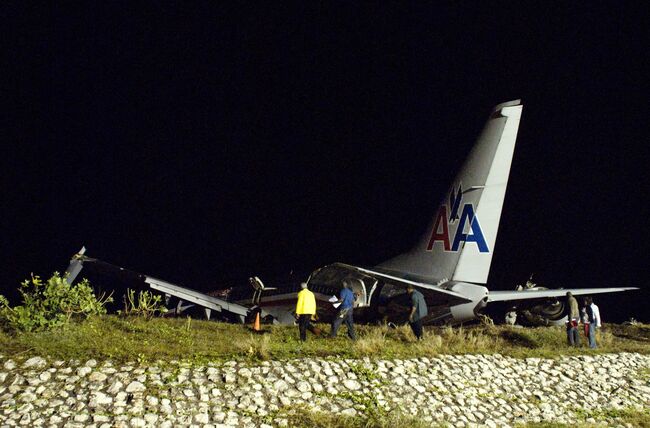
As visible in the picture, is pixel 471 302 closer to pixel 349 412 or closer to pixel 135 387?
pixel 349 412

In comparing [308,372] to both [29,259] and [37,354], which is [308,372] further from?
[29,259]

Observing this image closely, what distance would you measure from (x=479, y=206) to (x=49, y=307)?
35.6 feet

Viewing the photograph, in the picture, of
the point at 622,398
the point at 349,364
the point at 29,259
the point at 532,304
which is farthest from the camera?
the point at 29,259

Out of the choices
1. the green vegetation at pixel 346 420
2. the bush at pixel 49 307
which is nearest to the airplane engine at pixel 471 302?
the green vegetation at pixel 346 420

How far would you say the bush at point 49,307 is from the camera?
1029cm

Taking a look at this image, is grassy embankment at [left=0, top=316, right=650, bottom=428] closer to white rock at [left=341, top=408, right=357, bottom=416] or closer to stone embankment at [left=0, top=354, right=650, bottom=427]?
white rock at [left=341, top=408, right=357, bottom=416]

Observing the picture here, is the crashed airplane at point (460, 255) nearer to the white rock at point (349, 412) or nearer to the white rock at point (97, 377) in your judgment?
the white rock at point (97, 377)

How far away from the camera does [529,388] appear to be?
1077 cm

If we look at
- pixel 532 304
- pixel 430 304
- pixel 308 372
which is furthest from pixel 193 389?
pixel 532 304

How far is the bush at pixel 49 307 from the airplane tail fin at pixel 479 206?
8639mm

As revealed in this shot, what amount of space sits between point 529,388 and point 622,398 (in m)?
2.02

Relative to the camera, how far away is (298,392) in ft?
29.2

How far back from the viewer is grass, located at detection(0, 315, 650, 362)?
9.42 meters

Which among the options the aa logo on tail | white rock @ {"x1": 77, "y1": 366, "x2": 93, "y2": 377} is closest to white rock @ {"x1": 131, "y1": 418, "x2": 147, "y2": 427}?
white rock @ {"x1": 77, "y1": 366, "x2": 93, "y2": 377}
